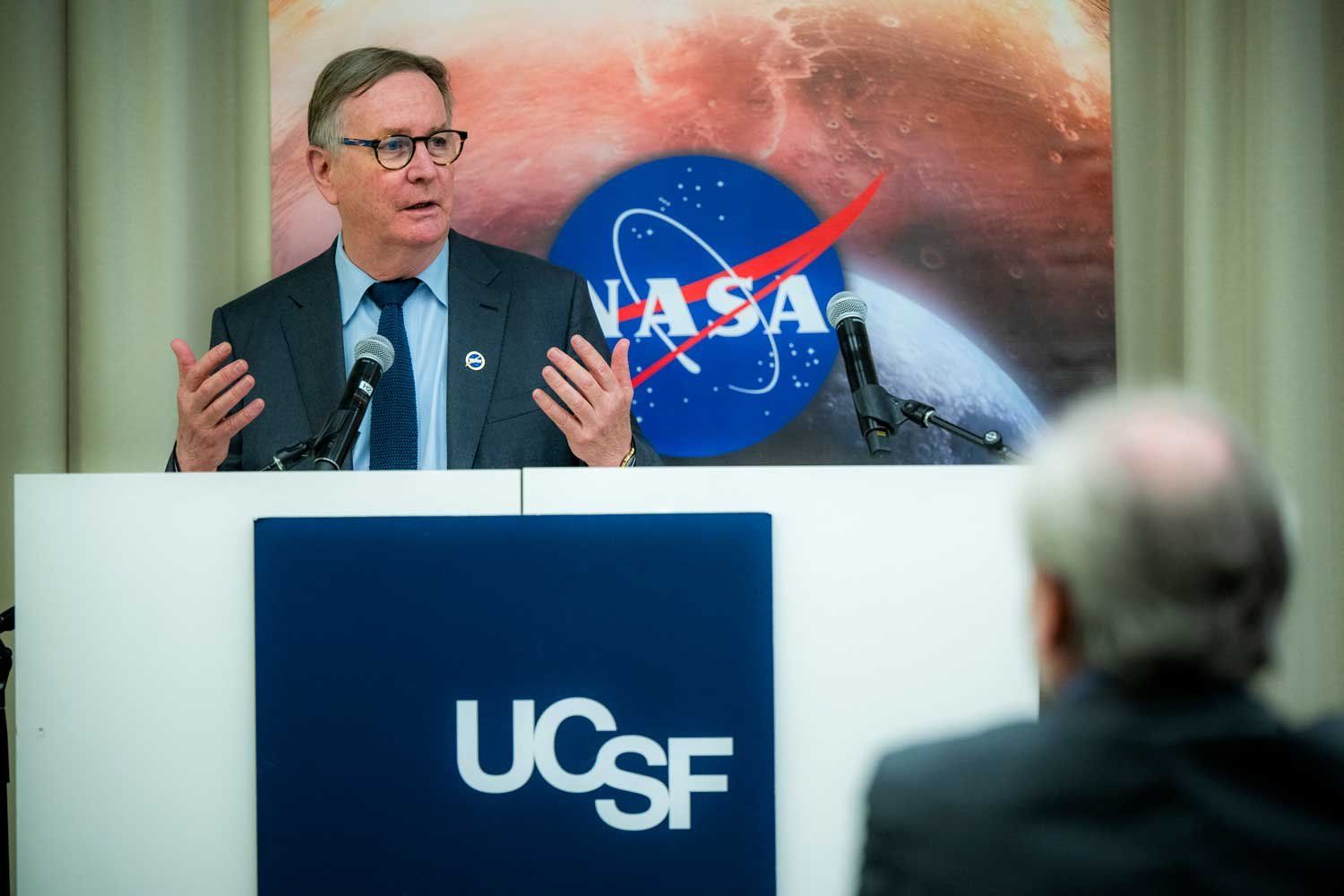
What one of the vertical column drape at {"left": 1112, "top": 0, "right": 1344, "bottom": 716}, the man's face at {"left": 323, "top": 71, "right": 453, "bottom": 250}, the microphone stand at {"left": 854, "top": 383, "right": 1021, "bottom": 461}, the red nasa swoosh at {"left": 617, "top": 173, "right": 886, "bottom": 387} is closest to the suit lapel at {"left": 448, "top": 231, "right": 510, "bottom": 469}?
the man's face at {"left": 323, "top": 71, "right": 453, "bottom": 250}

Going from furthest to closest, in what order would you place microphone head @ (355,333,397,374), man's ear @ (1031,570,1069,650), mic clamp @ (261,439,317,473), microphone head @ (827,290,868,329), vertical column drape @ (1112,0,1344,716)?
vertical column drape @ (1112,0,1344,716)
microphone head @ (827,290,868,329)
microphone head @ (355,333,397,374)
mic clamp @ (261,439,317,473)
man's ear @ (1031,570,1069,650)

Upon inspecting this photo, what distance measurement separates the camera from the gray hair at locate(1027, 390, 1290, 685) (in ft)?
2.68

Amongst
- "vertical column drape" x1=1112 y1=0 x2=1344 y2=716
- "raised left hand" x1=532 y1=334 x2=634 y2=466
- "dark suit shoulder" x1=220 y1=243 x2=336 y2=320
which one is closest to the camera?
"raised left hand" x1=532 y1=334 x2=634 y2=466

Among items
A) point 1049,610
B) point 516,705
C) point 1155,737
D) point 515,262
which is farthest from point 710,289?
point 1155,737

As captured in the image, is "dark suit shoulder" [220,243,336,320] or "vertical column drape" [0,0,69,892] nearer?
"dark suit shoulder" [220,243,336,320]

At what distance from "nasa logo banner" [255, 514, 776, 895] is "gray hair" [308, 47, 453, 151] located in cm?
167

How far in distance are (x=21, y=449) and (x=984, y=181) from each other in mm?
2938

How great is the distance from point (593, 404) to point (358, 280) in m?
1.20

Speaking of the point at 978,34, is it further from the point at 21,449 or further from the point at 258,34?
the point at 21,449

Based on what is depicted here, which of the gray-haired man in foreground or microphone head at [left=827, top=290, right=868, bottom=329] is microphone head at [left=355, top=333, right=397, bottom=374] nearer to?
microphone head at [left=827, top=290, right=868, bottom=329]

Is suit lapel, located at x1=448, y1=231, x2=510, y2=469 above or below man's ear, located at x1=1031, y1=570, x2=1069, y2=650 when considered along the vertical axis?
above

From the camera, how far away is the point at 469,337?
9.55 feet

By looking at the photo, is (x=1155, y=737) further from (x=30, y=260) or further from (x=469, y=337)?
(x=30, y=260)

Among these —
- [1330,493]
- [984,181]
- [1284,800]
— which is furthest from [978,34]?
[1284,800]
